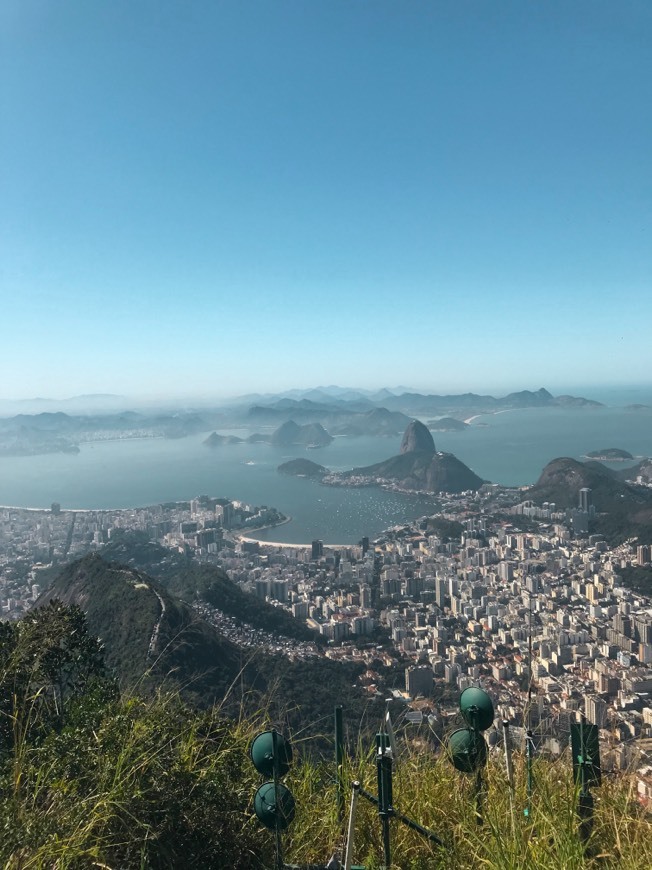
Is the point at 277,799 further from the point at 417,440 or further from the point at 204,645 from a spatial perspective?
the point at 417,440

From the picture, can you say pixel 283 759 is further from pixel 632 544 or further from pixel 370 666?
pixel 632 544

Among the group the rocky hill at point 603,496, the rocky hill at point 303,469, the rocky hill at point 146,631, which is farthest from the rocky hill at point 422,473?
the rocky hill at point 146,631

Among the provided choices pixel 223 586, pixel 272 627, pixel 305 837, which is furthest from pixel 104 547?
pixel 305 837

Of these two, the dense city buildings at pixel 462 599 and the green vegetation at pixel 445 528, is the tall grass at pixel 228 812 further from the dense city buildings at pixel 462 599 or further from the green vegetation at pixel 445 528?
the green vegetation at pixel 445 528

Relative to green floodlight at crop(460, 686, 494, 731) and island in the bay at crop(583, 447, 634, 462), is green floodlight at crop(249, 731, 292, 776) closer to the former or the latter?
green floodlight at crop(460, 686, 494, 731)

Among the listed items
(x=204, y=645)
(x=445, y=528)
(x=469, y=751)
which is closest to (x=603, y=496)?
(x=445, y=528)

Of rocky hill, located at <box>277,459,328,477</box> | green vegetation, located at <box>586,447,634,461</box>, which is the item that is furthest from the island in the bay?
rocky hill, located at <box>277,459,328,477</box>
